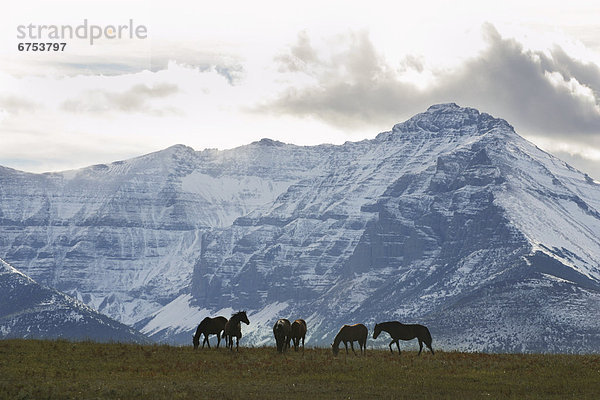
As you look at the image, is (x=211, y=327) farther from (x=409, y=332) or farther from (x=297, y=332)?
(x=409, y=332)

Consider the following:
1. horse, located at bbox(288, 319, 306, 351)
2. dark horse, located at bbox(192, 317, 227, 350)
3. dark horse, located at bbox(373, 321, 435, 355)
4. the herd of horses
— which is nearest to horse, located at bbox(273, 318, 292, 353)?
the herd of horses

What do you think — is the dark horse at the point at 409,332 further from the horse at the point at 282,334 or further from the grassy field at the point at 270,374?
the horse at the point at 282,334

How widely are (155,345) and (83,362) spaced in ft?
36.9

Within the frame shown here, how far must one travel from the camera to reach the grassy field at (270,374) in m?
61.6

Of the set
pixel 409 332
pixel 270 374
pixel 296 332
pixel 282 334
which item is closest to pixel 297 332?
pixel 296 332

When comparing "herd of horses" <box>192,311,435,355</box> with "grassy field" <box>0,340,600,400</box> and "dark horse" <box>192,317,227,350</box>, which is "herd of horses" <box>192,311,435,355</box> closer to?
"dark horse" <box>192,317,227,350</box>

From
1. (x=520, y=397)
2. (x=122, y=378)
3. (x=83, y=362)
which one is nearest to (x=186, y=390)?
(x=122, y=378)

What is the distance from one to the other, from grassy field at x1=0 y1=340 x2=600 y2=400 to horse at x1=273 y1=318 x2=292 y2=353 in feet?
3.96

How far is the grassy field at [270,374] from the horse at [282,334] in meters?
1.21

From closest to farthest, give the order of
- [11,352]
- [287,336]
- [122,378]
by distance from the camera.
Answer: [122,378] → [11,352] → [287,336]

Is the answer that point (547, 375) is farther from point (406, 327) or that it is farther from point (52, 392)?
point (52, 392)

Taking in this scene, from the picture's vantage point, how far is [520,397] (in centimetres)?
6184

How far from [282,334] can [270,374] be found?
42.0 ft

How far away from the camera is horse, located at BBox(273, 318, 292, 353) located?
81.7 metres
